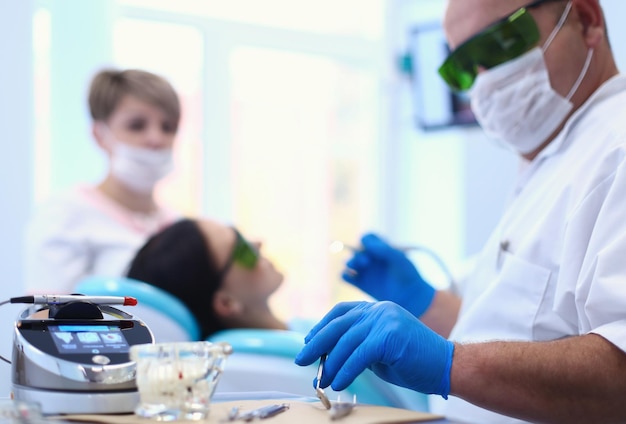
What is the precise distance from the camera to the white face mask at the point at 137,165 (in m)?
3.44

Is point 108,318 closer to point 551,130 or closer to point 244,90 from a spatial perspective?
point 551,130

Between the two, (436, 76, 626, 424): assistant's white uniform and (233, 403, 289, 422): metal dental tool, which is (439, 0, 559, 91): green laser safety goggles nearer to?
(436, 76, 626, 424): assistant's white uniform

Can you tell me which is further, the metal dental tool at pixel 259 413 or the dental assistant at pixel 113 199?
the dental assistant at pixel 113 199

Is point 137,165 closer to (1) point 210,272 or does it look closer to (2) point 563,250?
A: (1) point 210,272

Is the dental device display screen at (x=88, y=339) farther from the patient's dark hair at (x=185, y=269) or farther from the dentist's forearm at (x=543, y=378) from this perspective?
the patient's dark hair at (x=185, y=269)

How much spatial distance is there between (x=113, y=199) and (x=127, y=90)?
0.46 metres

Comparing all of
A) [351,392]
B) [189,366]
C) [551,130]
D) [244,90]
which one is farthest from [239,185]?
[189,366]

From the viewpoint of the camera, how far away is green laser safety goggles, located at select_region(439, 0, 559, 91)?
5.59 feet

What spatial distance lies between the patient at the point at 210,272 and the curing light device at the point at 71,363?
155cm

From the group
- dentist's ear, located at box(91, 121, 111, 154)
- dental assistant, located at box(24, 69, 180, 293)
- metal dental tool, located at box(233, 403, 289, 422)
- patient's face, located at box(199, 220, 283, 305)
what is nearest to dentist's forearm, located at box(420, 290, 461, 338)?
patient's face, located at box(199, 220, 283, 305)

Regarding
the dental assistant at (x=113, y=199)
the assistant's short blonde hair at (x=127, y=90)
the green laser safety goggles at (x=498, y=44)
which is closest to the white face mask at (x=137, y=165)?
the dental assistant at (x=113, y=199)

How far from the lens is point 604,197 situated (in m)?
1.38

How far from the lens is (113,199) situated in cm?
342

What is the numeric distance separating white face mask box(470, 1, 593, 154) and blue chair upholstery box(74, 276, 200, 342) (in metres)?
1.10
